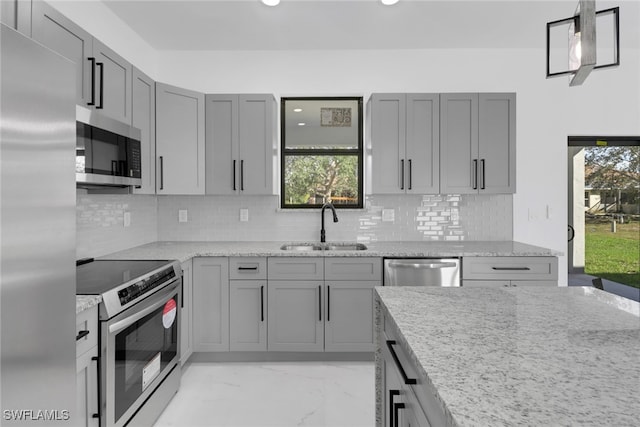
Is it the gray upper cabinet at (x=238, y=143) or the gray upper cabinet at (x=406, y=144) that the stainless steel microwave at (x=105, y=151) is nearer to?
the gray upper cabinet at (x=238, y=143)

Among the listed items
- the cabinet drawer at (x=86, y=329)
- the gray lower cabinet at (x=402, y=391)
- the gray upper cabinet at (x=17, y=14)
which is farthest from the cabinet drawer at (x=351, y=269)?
the gray upper cabinet at (x=17, y=14)

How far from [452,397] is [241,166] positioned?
288 centimetres

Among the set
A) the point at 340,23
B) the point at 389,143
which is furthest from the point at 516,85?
the point at 340,23

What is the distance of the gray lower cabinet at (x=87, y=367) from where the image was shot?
1586 millimetres

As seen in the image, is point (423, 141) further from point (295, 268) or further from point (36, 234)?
point (36, 234)

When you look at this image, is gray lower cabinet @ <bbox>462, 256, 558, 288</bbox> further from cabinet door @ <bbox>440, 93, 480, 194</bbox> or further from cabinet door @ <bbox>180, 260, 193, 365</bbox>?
cabinet door @ <bbox>180, 260, 193, 365</bbox>

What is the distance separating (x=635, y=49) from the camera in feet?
12.0

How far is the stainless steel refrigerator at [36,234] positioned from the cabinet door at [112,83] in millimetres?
1196

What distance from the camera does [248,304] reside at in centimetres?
307

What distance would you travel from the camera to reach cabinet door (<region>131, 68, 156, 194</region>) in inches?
110

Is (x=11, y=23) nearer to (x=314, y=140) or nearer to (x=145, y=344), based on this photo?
(x=145, y=344)

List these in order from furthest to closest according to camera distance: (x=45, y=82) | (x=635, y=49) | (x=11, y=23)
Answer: (x=635, y=49), (x=11, y=23), (x=45, y=82)

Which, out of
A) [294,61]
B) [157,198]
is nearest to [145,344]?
[157,198]

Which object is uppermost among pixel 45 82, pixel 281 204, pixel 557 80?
pixel 557 80
